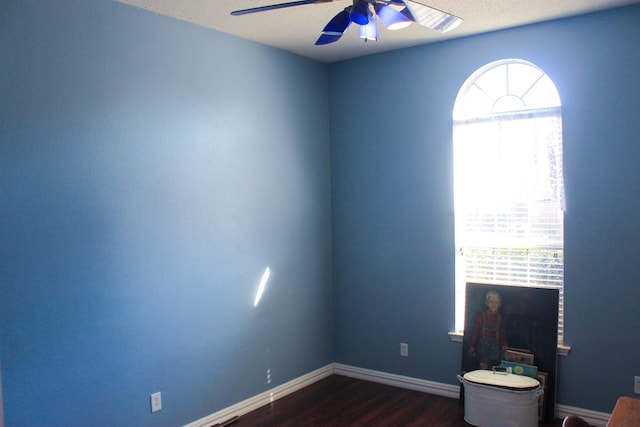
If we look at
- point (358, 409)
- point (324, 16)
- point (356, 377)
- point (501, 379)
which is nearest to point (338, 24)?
point (324, 16)

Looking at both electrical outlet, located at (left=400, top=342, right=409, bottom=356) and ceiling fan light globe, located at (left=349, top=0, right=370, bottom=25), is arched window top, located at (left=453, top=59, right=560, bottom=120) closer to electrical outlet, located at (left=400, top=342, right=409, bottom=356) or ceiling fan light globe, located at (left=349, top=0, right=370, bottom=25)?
electrical outlet, located at (left=400, top=342, right=409, bottom=356)

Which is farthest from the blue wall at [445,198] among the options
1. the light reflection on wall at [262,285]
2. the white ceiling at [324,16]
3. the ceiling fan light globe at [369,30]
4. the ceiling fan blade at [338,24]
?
the ceiling fan blade at [338,24]

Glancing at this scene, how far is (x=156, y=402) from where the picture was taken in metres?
3.45

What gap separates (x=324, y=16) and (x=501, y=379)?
2579 mm

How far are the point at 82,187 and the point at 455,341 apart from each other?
2.84 meters

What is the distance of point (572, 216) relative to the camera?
3771 mm

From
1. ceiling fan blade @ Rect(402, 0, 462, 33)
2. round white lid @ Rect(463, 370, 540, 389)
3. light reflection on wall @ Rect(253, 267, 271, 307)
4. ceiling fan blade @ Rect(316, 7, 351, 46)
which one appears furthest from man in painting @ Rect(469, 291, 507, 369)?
ceiling fan blade @ Rect(316, 7, 351, 46)

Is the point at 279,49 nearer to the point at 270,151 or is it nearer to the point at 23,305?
the point at 270,151

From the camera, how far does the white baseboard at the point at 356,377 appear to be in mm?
3754

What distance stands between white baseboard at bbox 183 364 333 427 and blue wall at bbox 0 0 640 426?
77 mm

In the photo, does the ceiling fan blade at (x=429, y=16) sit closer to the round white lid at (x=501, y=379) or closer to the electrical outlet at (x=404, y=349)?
the round white lid at (x=501, y=379)

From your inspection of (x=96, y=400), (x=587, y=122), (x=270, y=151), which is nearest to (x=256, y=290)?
(x=270, y=151)

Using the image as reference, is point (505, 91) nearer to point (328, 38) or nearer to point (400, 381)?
point (328, 38)

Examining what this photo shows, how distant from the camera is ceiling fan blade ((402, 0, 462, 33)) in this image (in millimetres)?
2195
